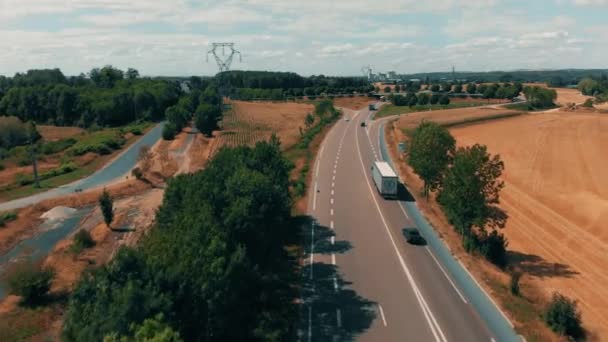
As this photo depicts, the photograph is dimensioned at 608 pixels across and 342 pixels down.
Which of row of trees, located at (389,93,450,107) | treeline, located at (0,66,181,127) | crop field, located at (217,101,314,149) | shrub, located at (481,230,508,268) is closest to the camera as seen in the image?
shrub, located at (481,230,508,268)

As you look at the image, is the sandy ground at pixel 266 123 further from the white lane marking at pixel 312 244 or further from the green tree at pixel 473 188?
the green tree at pixel 473 188

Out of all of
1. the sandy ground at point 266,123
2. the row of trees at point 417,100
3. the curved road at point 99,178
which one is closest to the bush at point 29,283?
the curved road at point 99,178

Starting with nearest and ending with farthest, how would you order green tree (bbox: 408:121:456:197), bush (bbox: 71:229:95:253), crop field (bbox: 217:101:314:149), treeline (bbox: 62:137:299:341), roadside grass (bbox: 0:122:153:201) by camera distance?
treeline (bbox: 62:137:299:341) < bush (bbox: 71:229:95:253) < green tree (bbox: 408:121:456:197) < roadside grass (bbox: 0:122:153:201) < crop field (bbox: 217:101:314:149)

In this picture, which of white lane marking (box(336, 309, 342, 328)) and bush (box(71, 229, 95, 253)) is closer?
white lane marking (box(336, 309, 342, 328))

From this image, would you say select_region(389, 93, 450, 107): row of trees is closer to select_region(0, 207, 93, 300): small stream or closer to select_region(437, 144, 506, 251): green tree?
select_region(437, 144, 506, 251): green tree

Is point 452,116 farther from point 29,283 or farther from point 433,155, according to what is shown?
point 29,283

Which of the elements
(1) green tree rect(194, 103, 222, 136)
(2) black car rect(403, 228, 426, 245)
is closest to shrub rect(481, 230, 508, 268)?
(2) black car rect(403, 228, 426, 245)

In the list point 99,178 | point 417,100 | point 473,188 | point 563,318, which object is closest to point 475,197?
point 473,188
